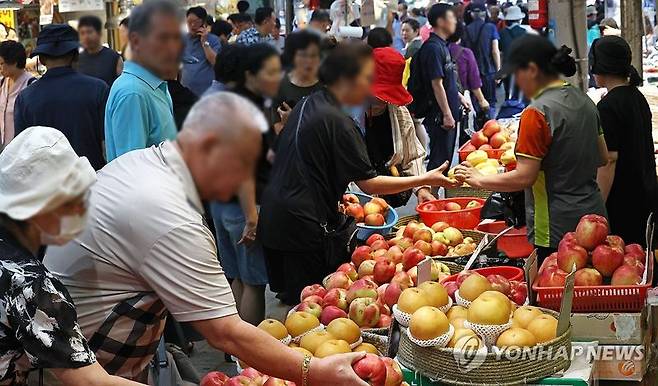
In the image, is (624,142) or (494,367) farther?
(624,142)

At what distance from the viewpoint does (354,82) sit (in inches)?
52.2

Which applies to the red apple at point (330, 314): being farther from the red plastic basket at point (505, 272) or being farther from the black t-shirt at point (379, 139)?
the black t-shirt at point (379, 139)

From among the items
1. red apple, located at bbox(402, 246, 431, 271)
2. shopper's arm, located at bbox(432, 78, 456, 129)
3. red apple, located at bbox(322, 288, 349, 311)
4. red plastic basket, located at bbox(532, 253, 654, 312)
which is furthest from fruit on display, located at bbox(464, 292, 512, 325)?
shopper's arm, located at bbox(432, 78, 456, 129)

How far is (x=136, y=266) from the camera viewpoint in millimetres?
2162

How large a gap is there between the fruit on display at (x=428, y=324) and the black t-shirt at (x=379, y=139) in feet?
5.75

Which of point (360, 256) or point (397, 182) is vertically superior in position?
point (397, 182)

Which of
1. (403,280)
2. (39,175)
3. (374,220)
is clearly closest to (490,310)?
(403,280)

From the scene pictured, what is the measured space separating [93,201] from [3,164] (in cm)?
33

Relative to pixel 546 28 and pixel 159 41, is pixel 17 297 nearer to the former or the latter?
pixel 159 41

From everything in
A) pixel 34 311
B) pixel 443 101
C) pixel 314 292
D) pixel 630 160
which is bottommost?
pixel 314 292

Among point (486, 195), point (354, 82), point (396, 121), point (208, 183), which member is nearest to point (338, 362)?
point (354, 82)

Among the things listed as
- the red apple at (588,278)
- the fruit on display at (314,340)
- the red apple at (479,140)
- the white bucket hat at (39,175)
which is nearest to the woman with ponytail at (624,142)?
the red apple at (588,278)

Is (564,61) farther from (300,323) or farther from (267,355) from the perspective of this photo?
(300,323)

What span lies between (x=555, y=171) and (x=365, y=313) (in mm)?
966
